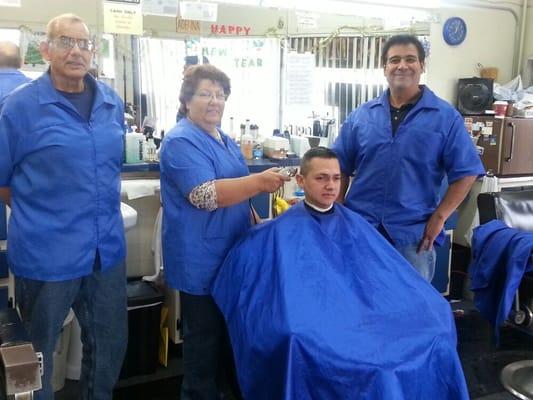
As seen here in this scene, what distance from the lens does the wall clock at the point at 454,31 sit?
12.1 ft

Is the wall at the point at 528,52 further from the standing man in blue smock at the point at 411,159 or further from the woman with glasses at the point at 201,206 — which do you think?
the woman with glasses at the point at 201,206

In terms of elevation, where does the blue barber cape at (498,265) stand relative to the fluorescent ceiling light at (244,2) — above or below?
below

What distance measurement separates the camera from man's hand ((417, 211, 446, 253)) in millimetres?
2113

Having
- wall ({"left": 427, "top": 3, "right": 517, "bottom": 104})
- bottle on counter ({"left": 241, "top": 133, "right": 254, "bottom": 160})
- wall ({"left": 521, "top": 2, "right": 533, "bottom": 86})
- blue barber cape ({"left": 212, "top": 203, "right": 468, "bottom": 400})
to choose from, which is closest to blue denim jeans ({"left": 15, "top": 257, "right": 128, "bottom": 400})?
blue barber cape ({"left": 212, "top": 203, "right": 468, "bottom": 400})

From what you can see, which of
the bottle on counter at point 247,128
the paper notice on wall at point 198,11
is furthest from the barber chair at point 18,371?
the paper notice on wall at point 198,11

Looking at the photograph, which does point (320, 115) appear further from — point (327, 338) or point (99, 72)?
point (327, 338)

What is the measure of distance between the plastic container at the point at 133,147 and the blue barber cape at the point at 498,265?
1.61 metres

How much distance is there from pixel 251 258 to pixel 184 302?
0.95 ft

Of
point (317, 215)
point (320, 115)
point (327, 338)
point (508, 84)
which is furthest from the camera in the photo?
point (508, 84)

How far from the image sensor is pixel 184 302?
76.2 inches

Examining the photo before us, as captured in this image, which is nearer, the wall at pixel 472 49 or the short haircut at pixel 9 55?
the short haircut at pixel 9 55

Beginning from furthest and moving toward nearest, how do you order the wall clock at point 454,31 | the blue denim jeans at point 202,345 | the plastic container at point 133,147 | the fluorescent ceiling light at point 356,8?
the wall clock at point 454,31, the fluorescent ceiling light at point 356,8, the plastic container at point 133,147, the blue denim jeans at point 202,345

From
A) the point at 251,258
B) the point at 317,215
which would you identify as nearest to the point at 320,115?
the point at 317,215

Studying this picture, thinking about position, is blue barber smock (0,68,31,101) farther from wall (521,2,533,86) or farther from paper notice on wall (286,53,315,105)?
wall (521,2,533,86)
